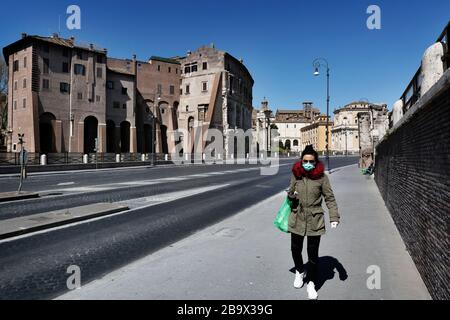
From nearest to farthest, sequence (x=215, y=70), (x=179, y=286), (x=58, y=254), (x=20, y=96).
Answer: (x=179, y=286) → (x=58, y=254) → (x=20, y=96) → (x=215, y=70)

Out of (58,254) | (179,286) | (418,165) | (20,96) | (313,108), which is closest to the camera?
(179,286)

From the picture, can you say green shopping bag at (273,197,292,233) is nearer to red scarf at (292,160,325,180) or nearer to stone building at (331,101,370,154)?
red scarf at (292,160,325,180)

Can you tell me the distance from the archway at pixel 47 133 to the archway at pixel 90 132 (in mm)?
5656

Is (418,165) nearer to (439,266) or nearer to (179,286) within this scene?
(439,266)

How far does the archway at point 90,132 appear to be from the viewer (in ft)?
172

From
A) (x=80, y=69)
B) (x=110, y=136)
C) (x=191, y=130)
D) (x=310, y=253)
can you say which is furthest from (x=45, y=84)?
(x=310, y=253)

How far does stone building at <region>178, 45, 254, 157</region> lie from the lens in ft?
215

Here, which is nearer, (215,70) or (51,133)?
(51,133)

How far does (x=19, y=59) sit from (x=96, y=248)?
5070cm

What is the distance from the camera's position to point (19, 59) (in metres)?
47.2

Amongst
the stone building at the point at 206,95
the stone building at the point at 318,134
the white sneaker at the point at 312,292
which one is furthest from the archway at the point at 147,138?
the stone building at the point at 318,134

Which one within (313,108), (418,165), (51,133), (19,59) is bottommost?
(418,165)
